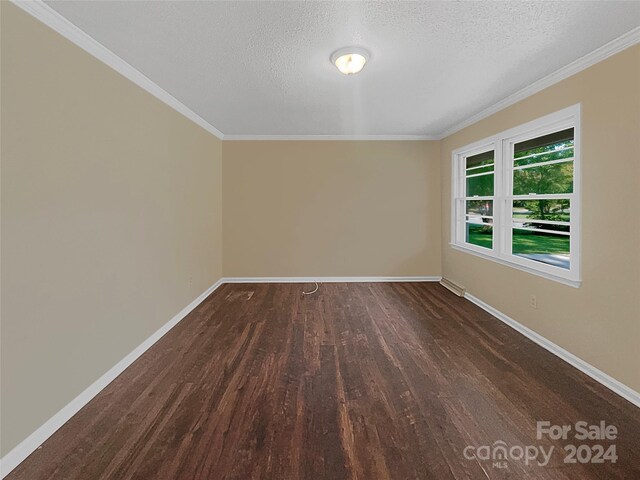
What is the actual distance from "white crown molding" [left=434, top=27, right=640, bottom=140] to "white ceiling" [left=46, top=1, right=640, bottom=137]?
6 centimetres

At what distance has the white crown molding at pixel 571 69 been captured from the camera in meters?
2.17

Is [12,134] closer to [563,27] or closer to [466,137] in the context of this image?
[563,27]

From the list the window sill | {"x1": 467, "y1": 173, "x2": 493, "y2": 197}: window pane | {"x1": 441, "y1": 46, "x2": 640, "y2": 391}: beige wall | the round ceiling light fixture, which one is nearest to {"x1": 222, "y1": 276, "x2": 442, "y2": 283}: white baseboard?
the window sill

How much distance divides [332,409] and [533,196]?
9.34ft

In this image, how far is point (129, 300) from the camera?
2707mm

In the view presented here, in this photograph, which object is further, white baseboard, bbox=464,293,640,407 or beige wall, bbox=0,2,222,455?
white baseboard, bbox=464,293,640,407

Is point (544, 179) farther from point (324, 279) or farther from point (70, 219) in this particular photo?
point (70, 219)

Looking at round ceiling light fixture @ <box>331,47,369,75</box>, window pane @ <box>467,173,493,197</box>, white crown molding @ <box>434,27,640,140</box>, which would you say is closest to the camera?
white crown molding @ <box>434,27,640,140</box>

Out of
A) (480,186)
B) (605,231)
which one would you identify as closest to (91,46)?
(605,231)

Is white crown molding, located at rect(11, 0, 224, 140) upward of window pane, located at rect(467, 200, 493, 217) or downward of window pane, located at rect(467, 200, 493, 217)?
upward

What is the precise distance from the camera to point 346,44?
2.30 m

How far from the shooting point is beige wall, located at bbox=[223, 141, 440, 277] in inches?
213

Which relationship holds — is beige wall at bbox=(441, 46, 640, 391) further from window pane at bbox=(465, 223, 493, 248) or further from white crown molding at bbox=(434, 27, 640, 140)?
window pane at bbox=(465, 223, 493, 248)

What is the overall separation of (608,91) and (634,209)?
2.95 feet
